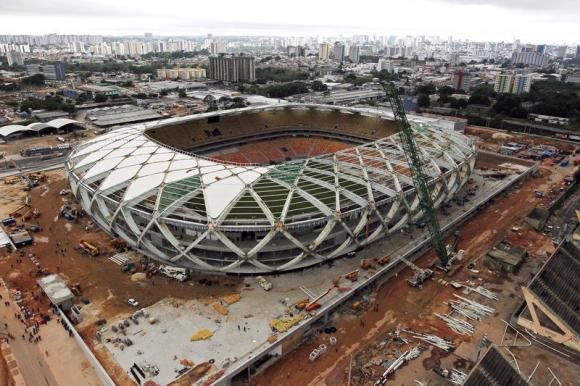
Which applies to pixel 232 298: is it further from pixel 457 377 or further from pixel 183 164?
pixel 457 377

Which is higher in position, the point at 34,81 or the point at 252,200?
the point at 34,81

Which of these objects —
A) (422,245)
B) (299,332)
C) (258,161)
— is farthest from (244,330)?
(258,161)

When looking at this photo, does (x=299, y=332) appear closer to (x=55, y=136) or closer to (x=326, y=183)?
(x=326, y=183)

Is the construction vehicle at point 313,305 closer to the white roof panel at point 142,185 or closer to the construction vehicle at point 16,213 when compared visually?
the white roof panel at point 142,185

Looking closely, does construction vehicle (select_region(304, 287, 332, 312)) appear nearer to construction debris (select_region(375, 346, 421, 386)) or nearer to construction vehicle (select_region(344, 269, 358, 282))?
construction vehicle (select_region(344, 269, 358, 282))

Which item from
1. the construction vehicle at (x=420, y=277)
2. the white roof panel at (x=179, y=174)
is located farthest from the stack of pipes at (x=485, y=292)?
the white roof panel at (x=179, y=174)

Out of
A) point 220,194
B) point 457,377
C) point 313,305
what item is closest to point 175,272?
point 220,194

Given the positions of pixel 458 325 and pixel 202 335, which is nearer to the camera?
pixel 202 335
